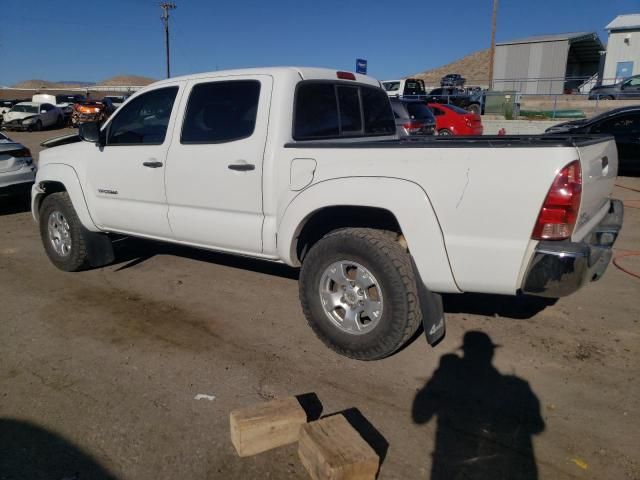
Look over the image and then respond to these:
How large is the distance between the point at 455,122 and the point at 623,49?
23412 millimetres

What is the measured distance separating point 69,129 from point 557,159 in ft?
104

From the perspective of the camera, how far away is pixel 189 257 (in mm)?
6250

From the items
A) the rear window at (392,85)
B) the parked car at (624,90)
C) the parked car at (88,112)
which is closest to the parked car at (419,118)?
the rear window at (392,85)

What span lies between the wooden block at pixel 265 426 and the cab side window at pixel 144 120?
2.65 m

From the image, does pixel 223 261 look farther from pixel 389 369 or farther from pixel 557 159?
pixel 557 159

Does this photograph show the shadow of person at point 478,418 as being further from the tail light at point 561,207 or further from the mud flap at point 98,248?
the mud flap at point 98,248

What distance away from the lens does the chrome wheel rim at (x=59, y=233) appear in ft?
18.1

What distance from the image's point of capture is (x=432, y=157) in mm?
3051

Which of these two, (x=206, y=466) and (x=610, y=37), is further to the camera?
(x=610, y=37)

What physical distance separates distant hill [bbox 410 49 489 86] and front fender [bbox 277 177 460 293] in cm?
6044

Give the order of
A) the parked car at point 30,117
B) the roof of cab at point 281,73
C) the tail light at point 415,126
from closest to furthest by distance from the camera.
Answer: the roof of cab at point 281,73, the tail light at point 415,126, the parked car at point 30,117

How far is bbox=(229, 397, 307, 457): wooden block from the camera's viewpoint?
2668 millimetres

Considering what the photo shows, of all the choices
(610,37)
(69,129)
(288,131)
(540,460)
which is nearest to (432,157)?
(288,131)

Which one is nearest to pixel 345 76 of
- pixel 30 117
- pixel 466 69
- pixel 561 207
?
pixel 561 207
